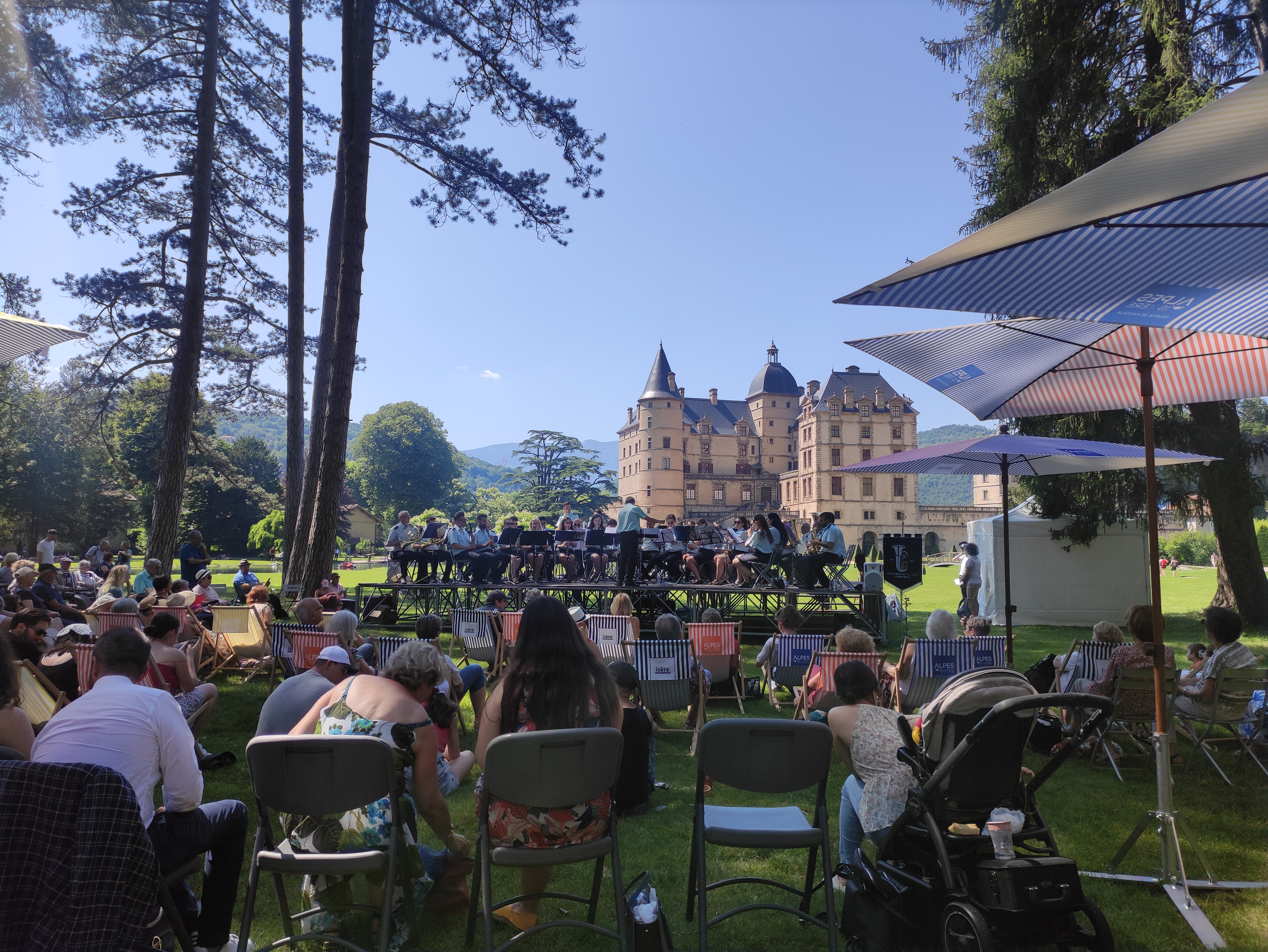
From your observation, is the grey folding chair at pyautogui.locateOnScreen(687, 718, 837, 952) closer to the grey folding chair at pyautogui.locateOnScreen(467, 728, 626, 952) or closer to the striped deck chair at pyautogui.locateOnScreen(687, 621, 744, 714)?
the grey folding chair at pyautogui.locateOnScreen(467, 728, 626, 952)

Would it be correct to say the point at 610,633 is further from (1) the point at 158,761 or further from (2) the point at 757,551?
(2) the point at 757,551

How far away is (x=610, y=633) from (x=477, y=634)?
7.41 ft

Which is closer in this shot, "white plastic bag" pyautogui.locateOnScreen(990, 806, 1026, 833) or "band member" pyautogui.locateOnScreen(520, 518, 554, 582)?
"white plastic bag" pyautogui.locateOnScreen(990, 806, 1026, 833)

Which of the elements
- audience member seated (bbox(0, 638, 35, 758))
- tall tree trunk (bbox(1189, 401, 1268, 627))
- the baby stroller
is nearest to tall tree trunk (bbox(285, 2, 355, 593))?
audience member seated (bbox(0, 638, 35, 758))

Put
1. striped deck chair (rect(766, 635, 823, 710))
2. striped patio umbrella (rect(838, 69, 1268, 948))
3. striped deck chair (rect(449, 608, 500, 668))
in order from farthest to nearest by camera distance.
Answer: striped deck chair (rect(449, 608, 500, 668))
striped deck chair (rect(766, 635, 823, 710))
striped patio umbrella (rect(838, 69, 1268, 948))

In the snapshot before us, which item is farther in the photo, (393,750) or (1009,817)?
(393,750)

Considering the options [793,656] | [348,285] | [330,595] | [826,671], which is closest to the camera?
[826,671]

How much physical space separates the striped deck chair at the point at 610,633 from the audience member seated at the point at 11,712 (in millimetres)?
4772

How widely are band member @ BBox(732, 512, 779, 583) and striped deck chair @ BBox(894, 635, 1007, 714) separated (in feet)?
21.5

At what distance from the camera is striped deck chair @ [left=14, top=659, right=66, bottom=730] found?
16.2 feet

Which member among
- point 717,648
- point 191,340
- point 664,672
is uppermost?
point 191,340

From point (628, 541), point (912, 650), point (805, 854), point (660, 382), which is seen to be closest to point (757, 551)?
point (628, 541)

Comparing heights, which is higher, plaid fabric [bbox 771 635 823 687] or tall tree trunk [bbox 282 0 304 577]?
tall tree trunk [bbox 282 0 304 577]

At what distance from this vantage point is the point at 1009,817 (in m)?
2.92
